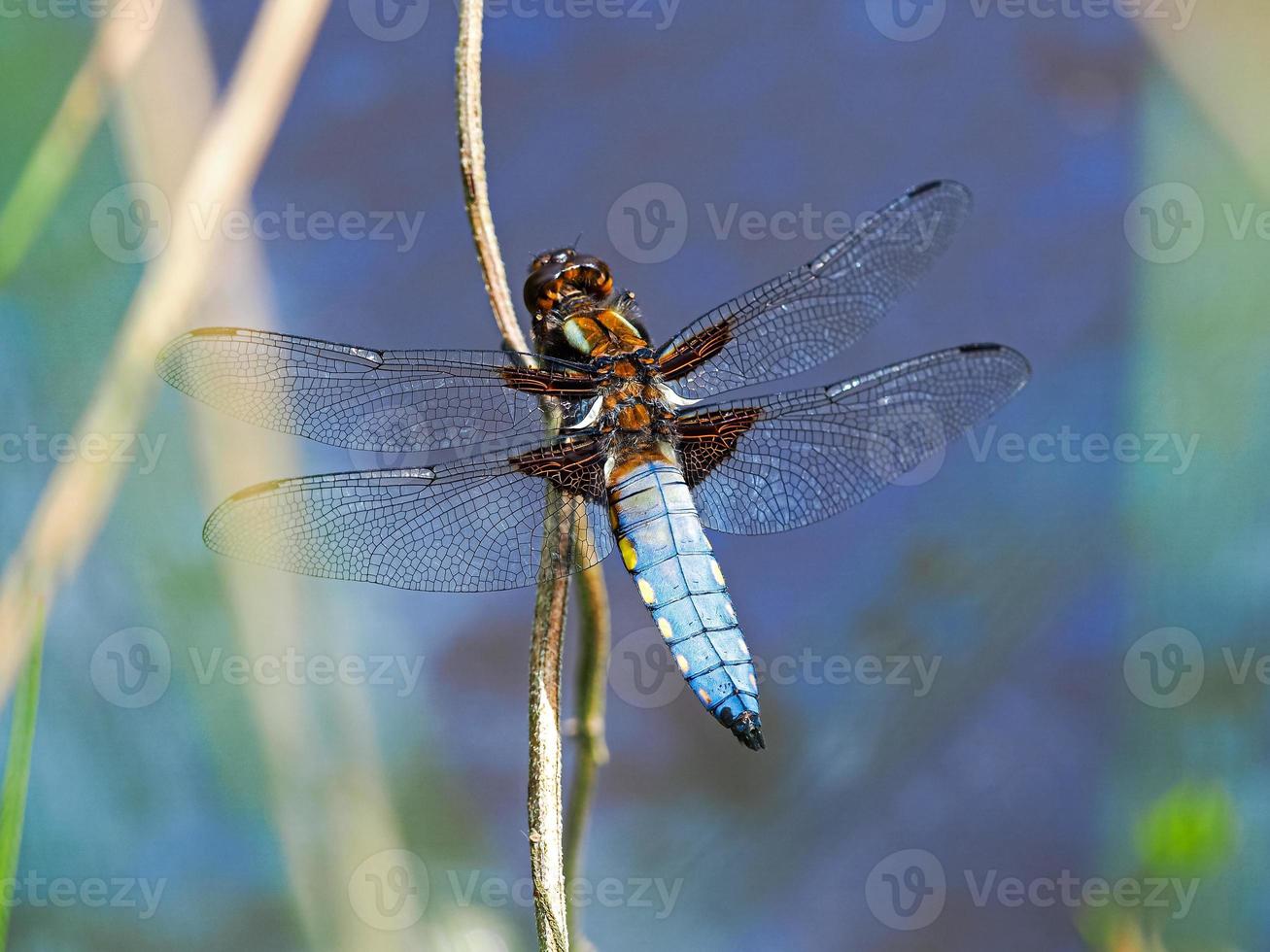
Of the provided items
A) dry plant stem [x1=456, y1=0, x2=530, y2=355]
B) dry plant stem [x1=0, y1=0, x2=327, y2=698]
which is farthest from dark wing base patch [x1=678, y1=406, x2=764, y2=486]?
dry plant stem [x1=0, y1=0, x2=327, y2=698]

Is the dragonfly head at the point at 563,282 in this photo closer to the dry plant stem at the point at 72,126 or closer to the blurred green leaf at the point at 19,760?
the blurred green leaf at the point at 19,760

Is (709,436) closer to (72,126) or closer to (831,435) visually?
(831,435)

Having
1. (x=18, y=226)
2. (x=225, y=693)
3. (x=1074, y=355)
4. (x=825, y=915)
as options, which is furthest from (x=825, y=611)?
(x=18, y=226)

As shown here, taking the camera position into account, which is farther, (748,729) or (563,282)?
(563,282)

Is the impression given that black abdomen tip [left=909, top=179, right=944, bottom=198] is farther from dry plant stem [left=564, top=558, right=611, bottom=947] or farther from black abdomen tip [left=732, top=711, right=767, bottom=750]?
black abdomen tip [left=732, top=711, right=767, bottom=750]

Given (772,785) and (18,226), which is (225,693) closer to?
(18,226)

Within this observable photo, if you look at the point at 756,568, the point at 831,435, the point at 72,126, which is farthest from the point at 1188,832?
the point at 72,126
